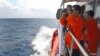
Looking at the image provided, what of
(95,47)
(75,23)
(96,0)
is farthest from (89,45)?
(96,0)

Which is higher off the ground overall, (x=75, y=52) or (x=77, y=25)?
(x=77, y=25)

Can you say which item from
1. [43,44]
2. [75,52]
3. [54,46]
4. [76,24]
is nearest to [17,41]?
[43,44]

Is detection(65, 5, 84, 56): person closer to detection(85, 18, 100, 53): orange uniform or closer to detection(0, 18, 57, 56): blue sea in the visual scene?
detection(85, 18, 100, 53): orange uniform

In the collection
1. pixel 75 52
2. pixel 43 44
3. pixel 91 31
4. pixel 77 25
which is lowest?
pixel 43 44

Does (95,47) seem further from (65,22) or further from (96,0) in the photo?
(96,0)

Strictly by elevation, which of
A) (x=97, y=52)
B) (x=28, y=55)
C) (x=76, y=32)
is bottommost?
(x=28, y=55)

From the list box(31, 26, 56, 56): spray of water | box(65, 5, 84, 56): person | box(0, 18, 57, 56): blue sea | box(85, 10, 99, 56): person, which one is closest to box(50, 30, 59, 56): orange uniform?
box(65, 5, 84, 56): person

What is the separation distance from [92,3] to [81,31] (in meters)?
4.68

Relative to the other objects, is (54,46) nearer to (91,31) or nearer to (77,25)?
(77,25)

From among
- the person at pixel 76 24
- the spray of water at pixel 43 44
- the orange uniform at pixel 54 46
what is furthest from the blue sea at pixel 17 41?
the person at pixel 76 24

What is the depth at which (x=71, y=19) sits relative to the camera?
658 cm

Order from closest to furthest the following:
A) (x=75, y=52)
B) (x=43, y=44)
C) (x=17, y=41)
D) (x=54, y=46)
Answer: (x=75, y=52) < (x=54, y=46) < (x=43, y=44) < (x=17, y=41)

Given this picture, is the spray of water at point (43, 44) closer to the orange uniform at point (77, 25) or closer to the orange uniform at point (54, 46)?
the orange uniform at point (54, 46)

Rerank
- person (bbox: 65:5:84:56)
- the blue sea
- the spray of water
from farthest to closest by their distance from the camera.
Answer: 1. the blue sea
2. the spray of water
3. person (bbox: 65:5:84:56)
